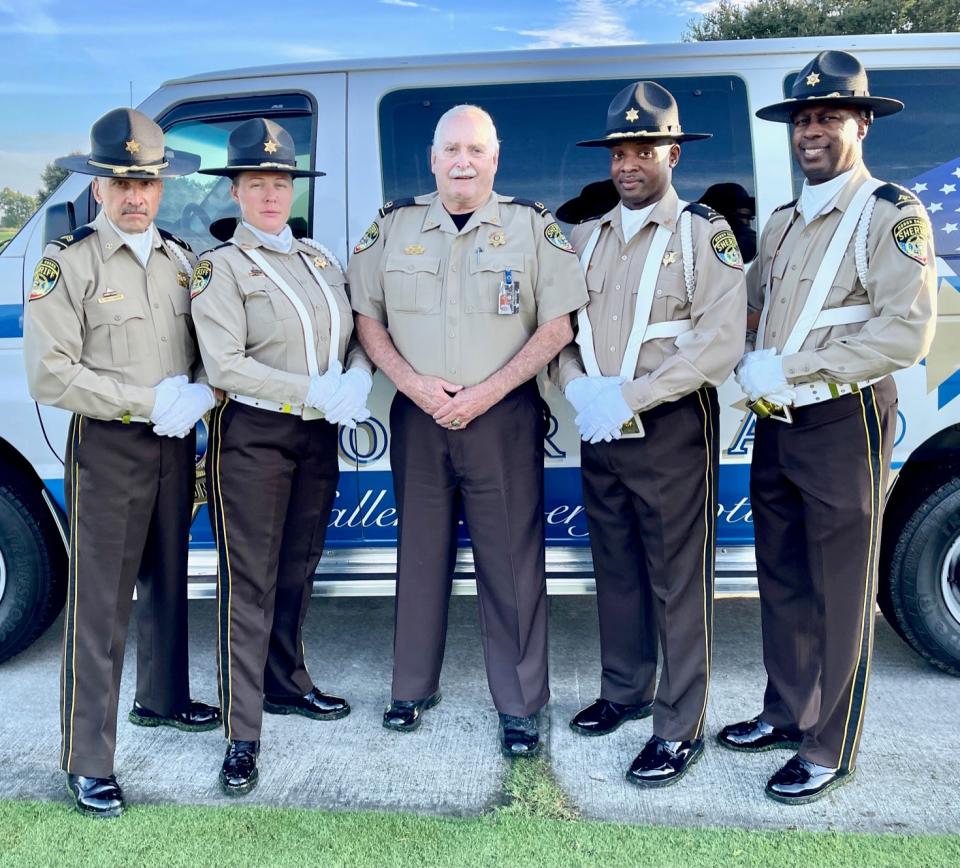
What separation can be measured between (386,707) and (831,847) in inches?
59.8

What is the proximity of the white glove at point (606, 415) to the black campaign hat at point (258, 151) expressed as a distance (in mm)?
1130

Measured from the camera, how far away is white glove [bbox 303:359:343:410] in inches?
109

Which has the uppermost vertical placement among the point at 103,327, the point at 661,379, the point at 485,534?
the point at 103,327

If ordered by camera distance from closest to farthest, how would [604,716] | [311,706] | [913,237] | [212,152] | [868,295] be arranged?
[913,237]
[868,295]
[604,716]
[311,706]
[212,152]

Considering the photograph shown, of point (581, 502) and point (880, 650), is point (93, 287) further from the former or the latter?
point (880, 650)

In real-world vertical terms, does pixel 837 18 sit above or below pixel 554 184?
above

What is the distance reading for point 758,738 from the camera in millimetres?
3010

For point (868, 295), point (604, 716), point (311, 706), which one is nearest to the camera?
point (868, 295)

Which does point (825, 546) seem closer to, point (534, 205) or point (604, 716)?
point (604, 716)

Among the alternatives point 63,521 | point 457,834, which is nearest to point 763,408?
point 457,834

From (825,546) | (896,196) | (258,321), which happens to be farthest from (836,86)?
(258,321)

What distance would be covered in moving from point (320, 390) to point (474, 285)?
0.57 meters

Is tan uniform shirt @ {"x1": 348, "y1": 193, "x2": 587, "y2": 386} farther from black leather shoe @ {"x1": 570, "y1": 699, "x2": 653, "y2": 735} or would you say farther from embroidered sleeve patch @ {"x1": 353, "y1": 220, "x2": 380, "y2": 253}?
black leather shoe @ {"x1": 570, "y1": 699, "x2": 653, "y2": 735}

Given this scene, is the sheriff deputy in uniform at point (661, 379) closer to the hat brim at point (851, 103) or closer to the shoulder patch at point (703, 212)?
the shoulder patch at point (703, 212)
